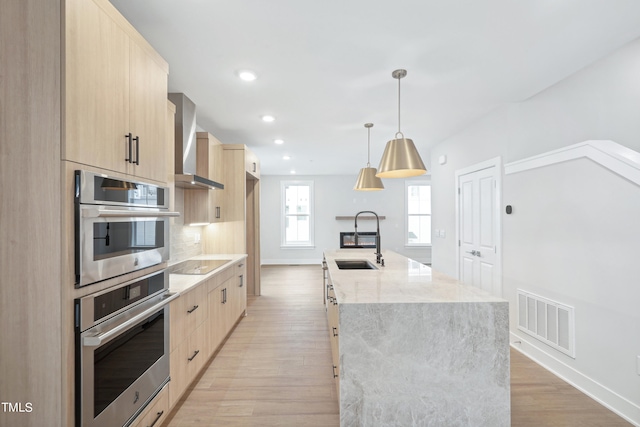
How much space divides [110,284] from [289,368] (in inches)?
71.5

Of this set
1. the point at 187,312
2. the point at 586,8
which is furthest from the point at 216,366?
the point at 586,8

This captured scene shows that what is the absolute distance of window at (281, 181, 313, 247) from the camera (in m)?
8.31

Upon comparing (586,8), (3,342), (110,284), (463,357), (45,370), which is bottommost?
(463,357)

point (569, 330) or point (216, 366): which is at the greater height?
point (569, 330)

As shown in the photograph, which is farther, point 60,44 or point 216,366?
point 216,366

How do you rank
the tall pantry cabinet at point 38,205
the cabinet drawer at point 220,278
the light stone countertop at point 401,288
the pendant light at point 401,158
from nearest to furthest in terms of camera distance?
1. the tall pantry cabinet at point 38,205
2. the light stone countertop at point 401,288
3. the pendant light at point 401,158
4. the cabinet drawer at point 220,278

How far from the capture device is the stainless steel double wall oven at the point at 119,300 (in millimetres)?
1161

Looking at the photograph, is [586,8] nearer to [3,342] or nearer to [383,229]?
[3,342]

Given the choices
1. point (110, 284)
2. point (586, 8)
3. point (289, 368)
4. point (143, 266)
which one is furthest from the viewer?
point (289, 368)

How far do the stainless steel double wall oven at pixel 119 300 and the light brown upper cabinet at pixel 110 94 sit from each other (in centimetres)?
12

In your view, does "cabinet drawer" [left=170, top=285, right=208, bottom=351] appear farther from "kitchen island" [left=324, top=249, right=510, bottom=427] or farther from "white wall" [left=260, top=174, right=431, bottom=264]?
"white wall" [left=260, top=174, right=431, bottom=264]

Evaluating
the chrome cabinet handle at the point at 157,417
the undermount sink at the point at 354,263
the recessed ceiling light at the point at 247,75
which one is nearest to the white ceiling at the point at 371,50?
the recessed ceiling light at the point at 247,75

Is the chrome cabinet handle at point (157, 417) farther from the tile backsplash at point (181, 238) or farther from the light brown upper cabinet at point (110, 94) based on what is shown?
the tile backsplash at point (181, 238)

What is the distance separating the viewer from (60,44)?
42.4 inches
